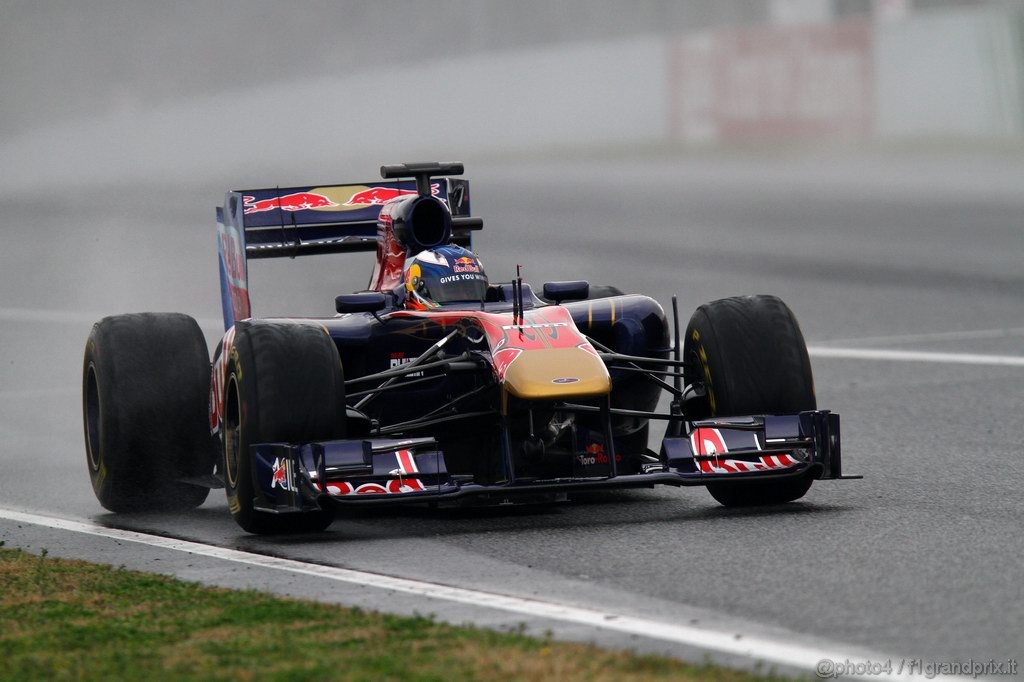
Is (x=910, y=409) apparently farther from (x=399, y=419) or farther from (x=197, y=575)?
(x=197, y=575)

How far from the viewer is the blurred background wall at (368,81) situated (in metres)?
34.6

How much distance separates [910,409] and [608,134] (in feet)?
78.2

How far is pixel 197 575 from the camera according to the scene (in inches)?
310

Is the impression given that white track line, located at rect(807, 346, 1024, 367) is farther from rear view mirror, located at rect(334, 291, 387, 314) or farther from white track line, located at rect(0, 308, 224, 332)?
white track line, located at rect(0, 308, 224, 332)

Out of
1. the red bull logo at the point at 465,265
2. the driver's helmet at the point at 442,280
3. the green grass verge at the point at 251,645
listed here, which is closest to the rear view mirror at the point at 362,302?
the driver's helmet at the point at 442,280

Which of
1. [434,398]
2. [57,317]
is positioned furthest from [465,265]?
[57,317]

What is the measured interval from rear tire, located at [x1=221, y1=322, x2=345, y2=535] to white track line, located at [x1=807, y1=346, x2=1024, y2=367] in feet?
24.8

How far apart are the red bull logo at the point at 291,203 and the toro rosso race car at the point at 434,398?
25 centimetres

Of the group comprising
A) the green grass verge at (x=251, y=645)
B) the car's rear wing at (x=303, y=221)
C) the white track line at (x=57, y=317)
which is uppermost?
the car's rear wing at (x=303, y=221)

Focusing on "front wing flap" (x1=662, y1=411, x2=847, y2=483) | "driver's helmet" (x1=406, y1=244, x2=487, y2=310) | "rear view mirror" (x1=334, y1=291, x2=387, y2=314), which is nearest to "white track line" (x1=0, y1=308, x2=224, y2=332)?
"driver's helmet" (x1=406, y1=244, x2=487, y2=310)

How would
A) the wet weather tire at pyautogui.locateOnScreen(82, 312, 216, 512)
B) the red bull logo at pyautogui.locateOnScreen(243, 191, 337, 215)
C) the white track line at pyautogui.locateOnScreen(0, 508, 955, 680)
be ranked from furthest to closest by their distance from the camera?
the red bull logo at pyautogui.locateOnScreen(243, 191, 337, 215), the wet weather tire at pyautogui.locateOnScreen(82, 312, 216, 512), the white track line at pyautogui.locateOnScreen(0, 508, 955, 680)

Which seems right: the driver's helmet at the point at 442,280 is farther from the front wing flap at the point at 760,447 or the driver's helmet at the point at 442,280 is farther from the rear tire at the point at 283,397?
the front wing flap at the point at 760,447

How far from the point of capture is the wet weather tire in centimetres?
1018

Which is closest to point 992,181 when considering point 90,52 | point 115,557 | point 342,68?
point 342,68
